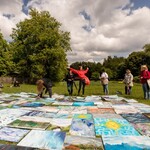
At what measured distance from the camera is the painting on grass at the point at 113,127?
445cm

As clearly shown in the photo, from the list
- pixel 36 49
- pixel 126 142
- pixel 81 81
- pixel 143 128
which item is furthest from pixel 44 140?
pixel 36 49

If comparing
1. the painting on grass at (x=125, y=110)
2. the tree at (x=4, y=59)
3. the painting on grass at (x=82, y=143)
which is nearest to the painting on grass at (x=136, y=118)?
the painting on grass at (x=125, y=110)

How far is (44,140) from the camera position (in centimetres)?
393

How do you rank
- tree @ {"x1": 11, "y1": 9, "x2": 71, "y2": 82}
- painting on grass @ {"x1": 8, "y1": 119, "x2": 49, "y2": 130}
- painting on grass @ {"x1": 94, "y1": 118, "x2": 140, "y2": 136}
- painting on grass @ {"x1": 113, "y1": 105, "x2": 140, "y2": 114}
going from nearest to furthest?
painting on grass @ {"x1": 94, "y1": 118, "x2": 140, "y2": 136}, painting on grass @ {"x1": 8, "y1": 119, "x2": 49, "y2": 130}, painting on grass @ {"x1": 113, "y1": 105, "x2": 140, "y2": 114}, tree @ {"x1": 11, "y1": 9, "x2": 71, "y2": 82}

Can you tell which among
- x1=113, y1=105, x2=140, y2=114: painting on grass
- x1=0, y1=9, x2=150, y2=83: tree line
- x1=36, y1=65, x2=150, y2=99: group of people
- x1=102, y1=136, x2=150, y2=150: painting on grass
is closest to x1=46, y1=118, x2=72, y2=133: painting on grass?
x1=102, y1=136, x2=150, y2=150: painting on grass

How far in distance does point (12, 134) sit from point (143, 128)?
281cm

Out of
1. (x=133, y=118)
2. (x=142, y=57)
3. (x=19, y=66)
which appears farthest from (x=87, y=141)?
(x=142, y=57)

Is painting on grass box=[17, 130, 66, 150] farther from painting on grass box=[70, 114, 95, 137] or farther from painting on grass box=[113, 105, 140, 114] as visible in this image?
painting on grass box=[113, 105, 140, 114]

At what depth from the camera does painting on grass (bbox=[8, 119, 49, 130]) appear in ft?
15.9

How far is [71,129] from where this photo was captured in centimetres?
471

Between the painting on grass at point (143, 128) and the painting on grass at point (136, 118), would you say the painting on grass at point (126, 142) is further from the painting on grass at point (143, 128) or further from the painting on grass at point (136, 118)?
the painting on grass at point (136, 118)

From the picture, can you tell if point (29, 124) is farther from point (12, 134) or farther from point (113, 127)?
point (113, 127)

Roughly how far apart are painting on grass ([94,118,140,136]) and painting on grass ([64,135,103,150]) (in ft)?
1.40

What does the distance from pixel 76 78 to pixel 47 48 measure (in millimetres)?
22729
